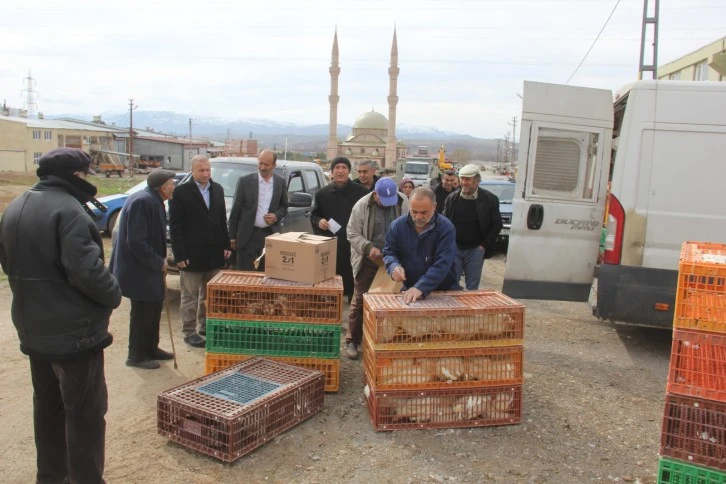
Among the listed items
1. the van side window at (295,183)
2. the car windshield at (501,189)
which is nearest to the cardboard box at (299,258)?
the van side window at (295,183)

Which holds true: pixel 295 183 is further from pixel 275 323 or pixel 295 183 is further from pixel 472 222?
pixel 275 323

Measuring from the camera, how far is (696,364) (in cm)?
338

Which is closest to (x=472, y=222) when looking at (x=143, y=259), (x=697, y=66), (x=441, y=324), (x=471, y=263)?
(x=471, y=263)

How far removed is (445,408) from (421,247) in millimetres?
1269

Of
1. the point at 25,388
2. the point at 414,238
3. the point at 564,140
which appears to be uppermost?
the point at 564,140

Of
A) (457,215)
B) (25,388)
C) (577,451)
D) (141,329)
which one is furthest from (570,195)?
(25,388)

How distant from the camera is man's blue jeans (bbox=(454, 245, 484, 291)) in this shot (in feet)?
22.5

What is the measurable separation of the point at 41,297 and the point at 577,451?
360 cm

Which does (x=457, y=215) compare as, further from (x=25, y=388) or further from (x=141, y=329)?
(x=25, y=388)

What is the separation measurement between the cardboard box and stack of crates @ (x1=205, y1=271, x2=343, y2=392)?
0.07m

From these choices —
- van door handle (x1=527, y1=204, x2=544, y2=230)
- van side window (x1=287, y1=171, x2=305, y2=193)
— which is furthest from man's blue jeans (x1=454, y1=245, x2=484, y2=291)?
van side window (x1=287, y1=171, x2=305, y2=193)

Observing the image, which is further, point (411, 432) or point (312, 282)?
point (312, 282)

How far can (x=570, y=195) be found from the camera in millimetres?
6406

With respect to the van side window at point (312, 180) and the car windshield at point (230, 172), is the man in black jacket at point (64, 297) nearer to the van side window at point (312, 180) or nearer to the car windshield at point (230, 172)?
the car windshield at point (230, 172)
